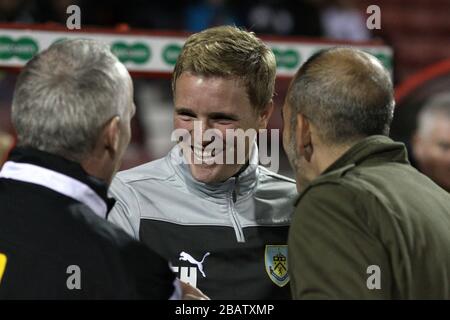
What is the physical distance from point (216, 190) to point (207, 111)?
0.65 feet

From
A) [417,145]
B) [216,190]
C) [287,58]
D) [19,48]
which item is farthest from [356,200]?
[417,145]

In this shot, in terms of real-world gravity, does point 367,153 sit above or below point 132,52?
below

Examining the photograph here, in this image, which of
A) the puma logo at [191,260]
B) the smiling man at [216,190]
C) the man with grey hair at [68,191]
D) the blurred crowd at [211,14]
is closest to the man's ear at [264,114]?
the smiling man at [216,190]

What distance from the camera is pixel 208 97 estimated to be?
6.73 feet

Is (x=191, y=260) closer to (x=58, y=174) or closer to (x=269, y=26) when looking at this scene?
(x=58, y=174)

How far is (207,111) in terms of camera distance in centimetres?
206

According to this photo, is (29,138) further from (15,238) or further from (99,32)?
(99,32)

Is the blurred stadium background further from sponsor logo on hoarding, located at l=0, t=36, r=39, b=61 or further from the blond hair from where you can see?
the blond hair

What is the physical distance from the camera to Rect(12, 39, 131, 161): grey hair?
1.51 metres

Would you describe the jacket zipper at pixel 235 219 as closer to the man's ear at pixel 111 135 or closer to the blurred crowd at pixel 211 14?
the man's ear at pixel 111 135

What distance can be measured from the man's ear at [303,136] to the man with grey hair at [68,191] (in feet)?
1.43

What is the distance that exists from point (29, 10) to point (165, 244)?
3026mm

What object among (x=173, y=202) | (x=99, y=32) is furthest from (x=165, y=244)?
(x=99, y=32)

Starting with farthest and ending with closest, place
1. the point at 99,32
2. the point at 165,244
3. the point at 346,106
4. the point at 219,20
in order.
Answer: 1. the point at 219,20
2. the point at 99,32
3. the point at 165,244
4. the point at 346,106
